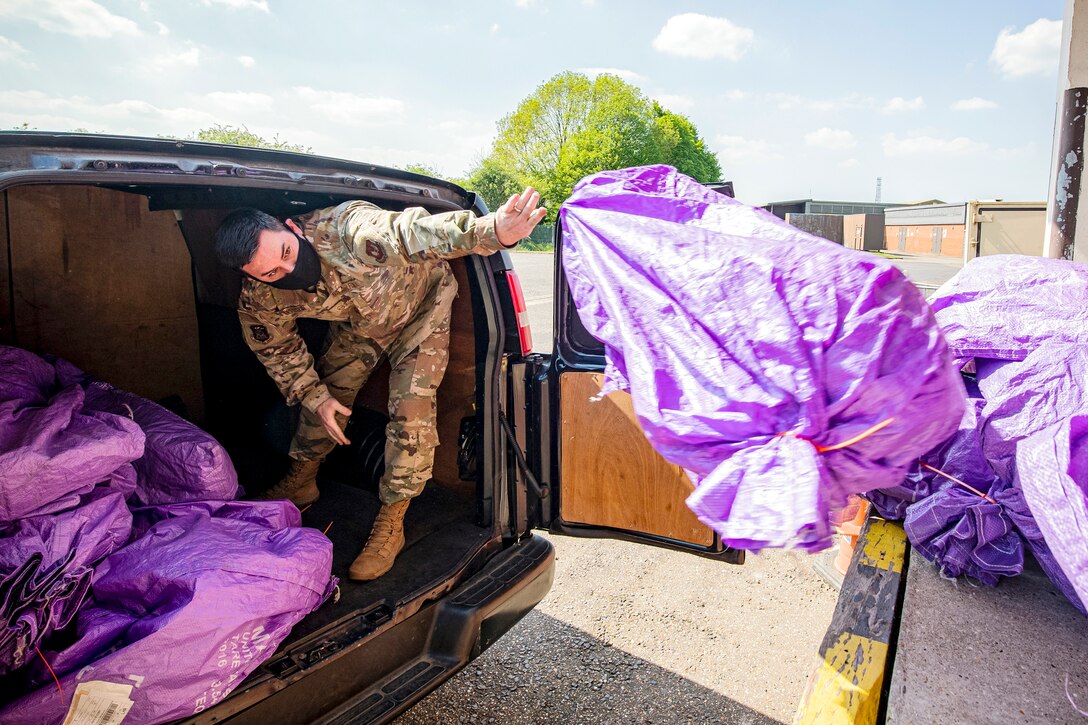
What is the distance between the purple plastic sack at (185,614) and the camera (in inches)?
55.2

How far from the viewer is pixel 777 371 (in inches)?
53.0

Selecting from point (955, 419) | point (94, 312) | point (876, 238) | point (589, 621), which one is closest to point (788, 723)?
point (589, 621)

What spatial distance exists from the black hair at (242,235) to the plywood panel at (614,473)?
44.6 inches

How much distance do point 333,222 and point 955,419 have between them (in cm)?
207

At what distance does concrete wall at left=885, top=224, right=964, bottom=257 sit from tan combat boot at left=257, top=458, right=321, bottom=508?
40280 mm

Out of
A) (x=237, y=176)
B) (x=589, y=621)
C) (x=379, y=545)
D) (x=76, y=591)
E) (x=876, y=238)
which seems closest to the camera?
(x=76, y=591)

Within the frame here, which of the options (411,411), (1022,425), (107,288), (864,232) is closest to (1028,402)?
(1022,425)

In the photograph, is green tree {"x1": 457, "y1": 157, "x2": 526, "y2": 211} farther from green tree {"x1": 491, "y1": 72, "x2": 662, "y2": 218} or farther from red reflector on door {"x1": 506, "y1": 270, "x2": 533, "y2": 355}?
red reflector on door {"x1": 506, "y1": 270, "x2": 533, "y2": 355}

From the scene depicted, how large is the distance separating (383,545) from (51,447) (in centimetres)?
108

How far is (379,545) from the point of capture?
95.0 inches

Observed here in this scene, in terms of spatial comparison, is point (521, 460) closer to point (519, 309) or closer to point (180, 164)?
point (519, 309)

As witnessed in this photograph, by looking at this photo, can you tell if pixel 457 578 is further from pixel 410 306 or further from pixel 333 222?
pixel 333 222

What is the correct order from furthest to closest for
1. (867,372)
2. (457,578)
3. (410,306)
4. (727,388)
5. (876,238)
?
(876,238)
(410,306)
(457,578)
(727,388)
(867,372)

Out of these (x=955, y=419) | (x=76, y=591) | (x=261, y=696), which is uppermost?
(x=955, y=419)
